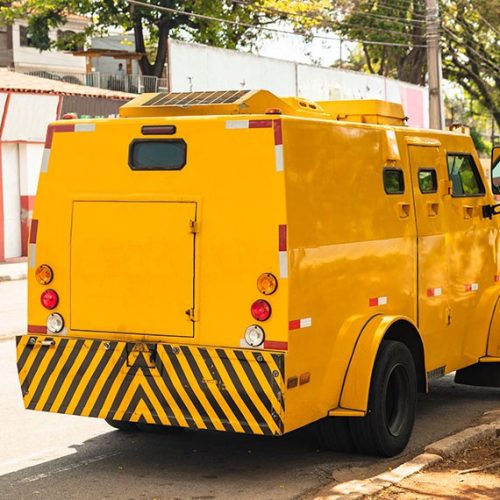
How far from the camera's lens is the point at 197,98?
812 centimetres

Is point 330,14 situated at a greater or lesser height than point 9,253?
greater

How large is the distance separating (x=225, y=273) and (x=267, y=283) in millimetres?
309

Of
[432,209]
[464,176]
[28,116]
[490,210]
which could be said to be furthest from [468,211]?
[28,116]

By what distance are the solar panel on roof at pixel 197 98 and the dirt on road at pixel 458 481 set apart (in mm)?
2795

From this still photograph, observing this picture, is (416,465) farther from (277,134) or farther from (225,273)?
(277,134)

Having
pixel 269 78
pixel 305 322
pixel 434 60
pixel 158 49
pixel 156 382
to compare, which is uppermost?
pixel 158 49

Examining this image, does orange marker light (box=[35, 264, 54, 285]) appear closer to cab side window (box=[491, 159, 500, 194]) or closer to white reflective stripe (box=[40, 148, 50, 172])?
white reflective stripe (box=[40, 148, 50, 172])

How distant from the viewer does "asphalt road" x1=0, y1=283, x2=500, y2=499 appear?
741cm

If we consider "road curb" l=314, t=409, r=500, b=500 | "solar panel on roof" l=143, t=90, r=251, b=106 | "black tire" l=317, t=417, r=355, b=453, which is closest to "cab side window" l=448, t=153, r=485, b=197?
"road curb" l=314, t=409, r=500, b=500

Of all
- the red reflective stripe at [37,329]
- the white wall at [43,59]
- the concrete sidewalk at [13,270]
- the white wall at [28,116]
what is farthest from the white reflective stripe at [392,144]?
the white wall at [43,59]

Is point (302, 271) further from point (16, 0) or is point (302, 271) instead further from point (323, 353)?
point (16, 0)

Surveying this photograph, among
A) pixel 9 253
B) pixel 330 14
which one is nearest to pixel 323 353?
pixel 9 253

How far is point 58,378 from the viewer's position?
308 inches

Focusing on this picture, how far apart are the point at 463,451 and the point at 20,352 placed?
3.13 meters
